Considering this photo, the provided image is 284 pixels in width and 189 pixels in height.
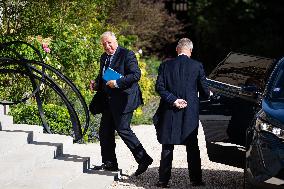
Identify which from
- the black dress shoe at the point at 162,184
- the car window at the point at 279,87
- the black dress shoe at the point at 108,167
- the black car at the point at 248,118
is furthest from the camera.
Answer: the black dress shoe at the point at 108,167

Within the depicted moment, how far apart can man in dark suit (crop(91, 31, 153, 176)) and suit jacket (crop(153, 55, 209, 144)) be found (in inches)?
17.0

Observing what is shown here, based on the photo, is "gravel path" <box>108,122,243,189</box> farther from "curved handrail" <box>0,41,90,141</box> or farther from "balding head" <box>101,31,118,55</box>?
"balding head" <box>101,31,118,55</box>

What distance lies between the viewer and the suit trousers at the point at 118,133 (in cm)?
846

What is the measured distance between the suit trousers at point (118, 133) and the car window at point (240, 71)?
1169mm

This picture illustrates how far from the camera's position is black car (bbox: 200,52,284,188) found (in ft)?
20.6

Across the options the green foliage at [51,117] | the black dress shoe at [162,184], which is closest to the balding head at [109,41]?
the black dress shoe at [162,184]

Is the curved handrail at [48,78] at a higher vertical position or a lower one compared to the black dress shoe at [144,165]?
higher

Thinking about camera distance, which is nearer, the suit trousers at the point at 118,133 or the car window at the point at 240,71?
the suit trousers at the point at 118,133

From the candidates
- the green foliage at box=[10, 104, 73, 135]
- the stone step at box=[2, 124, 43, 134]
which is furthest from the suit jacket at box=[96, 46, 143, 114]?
the green foliage at box=[10, 104, 73, 135]

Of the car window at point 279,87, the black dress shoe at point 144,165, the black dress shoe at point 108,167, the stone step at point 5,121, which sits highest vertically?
the car window at point 279,87

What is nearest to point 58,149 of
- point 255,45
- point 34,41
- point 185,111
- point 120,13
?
point 185,111

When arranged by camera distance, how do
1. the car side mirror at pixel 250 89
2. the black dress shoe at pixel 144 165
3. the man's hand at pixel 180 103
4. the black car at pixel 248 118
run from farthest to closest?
the black dress shoe at pixel 144 165 < the man's hand at pixel 180 103 < the car side mirror at pixel 250 89 < the black car at pixel 248 118

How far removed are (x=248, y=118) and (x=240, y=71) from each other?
3.55ft

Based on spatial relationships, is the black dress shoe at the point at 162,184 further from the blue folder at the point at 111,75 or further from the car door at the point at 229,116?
the blue folder at the point at 111,75
